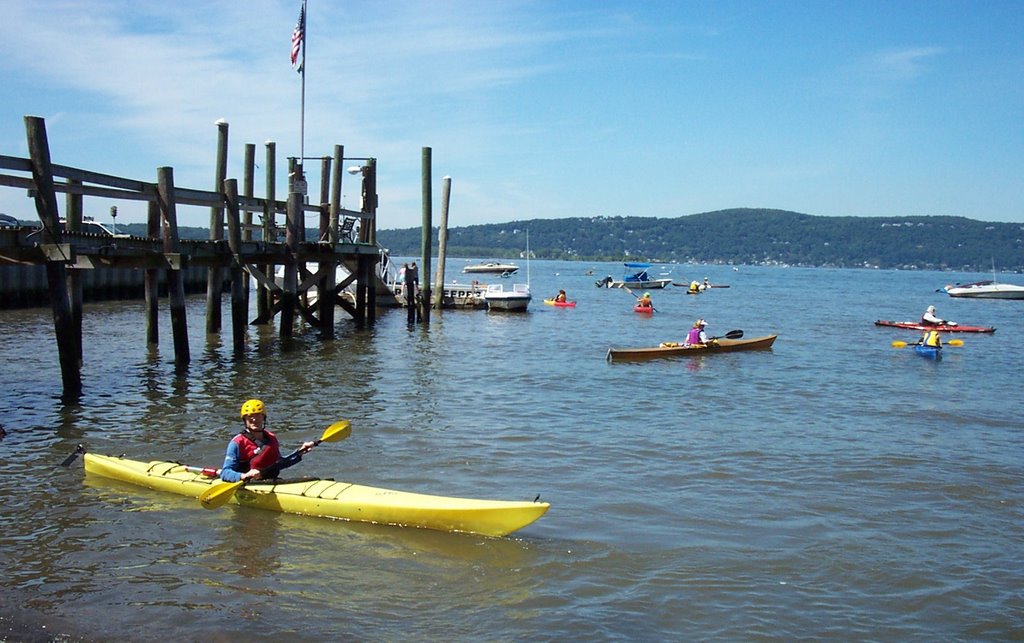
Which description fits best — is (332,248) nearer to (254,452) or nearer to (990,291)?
(254,452)

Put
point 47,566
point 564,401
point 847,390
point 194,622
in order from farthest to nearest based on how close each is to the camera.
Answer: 1. point 847,390
2. point 564,401
3. point 47,566
4. point 194,622

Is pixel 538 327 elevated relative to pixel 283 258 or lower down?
lower down

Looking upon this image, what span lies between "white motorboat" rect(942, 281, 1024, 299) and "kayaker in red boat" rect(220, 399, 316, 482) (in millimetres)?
73635

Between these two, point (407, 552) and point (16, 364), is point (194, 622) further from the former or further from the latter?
point (16, 364)

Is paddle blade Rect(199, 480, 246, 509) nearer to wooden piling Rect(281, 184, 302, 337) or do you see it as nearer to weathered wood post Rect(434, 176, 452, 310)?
wooden piling Rect(281, 184, 302, 337)

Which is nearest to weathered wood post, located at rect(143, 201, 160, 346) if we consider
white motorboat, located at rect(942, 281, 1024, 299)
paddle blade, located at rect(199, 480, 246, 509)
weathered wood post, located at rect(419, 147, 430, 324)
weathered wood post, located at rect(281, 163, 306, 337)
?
weathered wood post, located at rect(281, 163, 306, 337)

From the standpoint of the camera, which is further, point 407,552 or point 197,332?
point 197,332

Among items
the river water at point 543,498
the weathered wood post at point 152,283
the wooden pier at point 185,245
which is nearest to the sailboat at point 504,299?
the wooden pier at point 185,245

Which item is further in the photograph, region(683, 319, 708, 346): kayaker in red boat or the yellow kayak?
region(683, 319, 708, 346): kayaker in red boat

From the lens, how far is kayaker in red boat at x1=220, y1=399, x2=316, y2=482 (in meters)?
10.0

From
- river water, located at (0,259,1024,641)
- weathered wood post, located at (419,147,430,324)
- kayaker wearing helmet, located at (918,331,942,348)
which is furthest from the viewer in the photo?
weathered wood post, located at (419,147,430,324)

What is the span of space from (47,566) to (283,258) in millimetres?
15601

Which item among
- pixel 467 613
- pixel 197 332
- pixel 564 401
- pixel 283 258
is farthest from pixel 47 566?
pixel 197 332

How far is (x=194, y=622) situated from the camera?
7.35 metres
